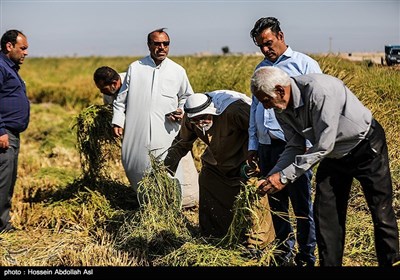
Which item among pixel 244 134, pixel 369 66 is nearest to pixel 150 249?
pixel 244 134

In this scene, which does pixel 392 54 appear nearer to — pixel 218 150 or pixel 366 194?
pixel 218 150

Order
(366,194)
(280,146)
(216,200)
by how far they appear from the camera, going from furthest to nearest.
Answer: (216,200) < (280,146) < (366,194)

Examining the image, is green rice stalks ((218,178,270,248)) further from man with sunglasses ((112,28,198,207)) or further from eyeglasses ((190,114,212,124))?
man with sunglasses ((112,28,198,207))

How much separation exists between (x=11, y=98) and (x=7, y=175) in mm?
694

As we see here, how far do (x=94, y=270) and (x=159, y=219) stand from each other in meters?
0.93

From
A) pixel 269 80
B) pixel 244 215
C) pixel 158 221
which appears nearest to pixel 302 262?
pixel 244 215

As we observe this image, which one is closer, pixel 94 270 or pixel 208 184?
pixel 94 270

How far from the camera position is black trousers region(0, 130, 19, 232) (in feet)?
17.9

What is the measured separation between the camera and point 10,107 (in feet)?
18.1

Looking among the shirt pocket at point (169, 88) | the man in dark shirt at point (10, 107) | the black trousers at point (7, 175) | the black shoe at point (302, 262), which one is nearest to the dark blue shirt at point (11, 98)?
the man in dark shirt at point (10, 107)

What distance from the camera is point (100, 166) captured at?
20.3ft

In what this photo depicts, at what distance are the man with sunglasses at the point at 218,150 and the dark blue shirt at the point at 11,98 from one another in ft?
5.07

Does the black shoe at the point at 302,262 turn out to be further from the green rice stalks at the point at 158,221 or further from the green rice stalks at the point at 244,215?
the green rice stalks at the point at 158,221

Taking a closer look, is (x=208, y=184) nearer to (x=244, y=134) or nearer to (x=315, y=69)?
(x=244, y=134)
